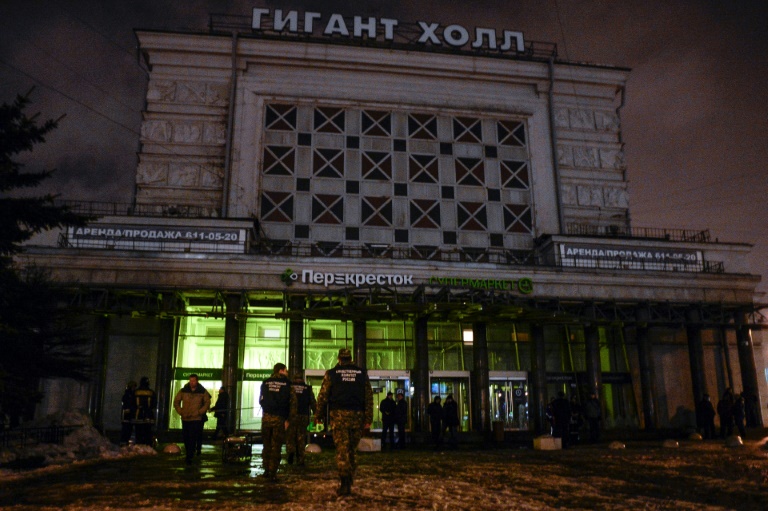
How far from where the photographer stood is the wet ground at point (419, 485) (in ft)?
27.7

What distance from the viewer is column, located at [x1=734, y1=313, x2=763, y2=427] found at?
102 feet

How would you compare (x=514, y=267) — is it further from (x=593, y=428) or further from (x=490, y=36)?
(x=490, y=36)

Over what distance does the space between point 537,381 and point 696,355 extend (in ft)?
27.4

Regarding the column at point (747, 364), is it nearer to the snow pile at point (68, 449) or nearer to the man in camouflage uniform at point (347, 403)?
the snow pile at point (68, 449)

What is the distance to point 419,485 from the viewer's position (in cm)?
1020

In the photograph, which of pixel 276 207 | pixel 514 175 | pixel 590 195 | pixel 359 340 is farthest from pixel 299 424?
pixel 590 195

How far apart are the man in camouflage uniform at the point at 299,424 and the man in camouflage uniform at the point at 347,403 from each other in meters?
3.63

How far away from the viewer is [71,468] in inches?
514

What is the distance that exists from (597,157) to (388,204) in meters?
13.1

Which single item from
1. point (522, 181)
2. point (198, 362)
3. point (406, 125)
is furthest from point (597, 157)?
point (198, 362)

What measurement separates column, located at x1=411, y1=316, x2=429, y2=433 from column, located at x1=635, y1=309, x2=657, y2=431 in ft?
32.0

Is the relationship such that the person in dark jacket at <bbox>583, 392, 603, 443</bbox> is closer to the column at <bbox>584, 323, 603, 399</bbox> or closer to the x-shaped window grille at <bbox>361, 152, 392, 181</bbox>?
the column at <bbox>584, 323, 603, 399</bbox>

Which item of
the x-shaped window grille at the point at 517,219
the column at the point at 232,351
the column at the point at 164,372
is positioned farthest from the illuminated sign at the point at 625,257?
the column at the point at 164,372

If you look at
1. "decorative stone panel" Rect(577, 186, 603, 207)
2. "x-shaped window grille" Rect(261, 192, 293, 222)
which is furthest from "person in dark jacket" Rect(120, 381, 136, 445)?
"decorative stone panel" Rect(577, 186, 603, 207)
